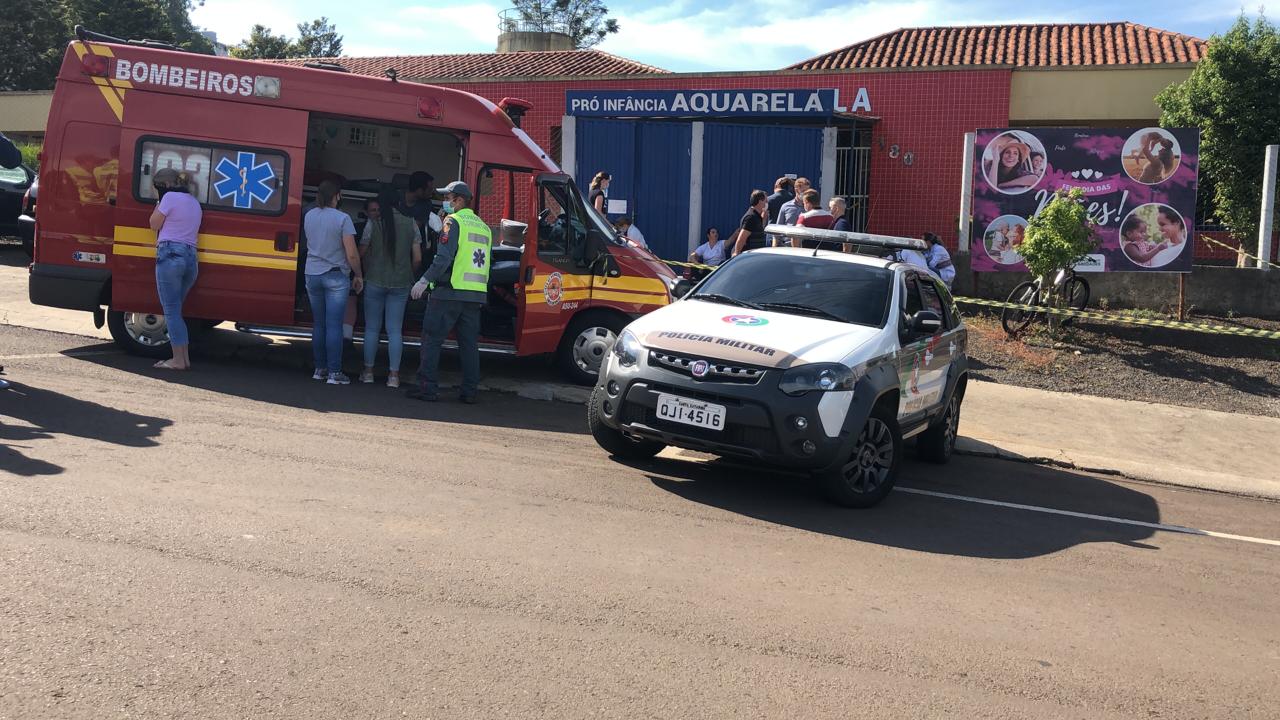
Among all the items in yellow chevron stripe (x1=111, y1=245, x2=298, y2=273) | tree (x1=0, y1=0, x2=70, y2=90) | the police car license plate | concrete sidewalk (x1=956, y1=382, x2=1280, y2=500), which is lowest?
concrete sidewalk (x1=956, y1=382, x2=1280, y2=500)

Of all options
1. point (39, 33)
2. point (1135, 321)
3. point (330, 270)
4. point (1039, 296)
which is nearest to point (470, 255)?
point (330, 270)

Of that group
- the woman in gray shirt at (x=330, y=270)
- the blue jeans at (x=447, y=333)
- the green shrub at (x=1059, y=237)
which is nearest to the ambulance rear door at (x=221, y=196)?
the woman in gray shirt at (x=330, y=270)

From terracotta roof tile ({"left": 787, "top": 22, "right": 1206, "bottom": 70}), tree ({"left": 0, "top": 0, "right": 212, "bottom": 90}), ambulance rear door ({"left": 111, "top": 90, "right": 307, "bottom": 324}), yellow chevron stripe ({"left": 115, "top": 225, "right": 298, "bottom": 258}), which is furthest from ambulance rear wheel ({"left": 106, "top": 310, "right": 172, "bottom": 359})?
tree ({"left": 0, "top": 0, "right": 212, "bottom": 90})

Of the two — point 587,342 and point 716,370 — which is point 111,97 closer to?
point 587,342

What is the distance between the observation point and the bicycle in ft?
45.9

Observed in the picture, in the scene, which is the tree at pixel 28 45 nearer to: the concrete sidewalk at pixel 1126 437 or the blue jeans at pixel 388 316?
the blue jeans at pixel 388 316

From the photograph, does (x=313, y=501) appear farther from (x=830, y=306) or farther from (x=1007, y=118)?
(x=1007, y=118)

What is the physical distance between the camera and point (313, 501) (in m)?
6.14

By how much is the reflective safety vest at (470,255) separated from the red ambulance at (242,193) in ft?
2.79

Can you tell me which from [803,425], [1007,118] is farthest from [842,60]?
[803,425]

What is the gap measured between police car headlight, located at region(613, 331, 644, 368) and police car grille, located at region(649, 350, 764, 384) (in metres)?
0.21

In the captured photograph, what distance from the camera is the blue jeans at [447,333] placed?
9617 mm

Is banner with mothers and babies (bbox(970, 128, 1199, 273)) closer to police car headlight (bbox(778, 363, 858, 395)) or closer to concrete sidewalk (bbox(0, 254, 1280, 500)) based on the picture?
concrete sidewalk (bbox(0, 254, 1280, 500))

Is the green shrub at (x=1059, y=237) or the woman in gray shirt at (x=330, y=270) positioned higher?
the green shrub at (x=1059, y=237)
